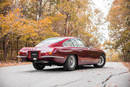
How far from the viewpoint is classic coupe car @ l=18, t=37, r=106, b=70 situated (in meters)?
8.83

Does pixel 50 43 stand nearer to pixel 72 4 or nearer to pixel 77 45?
pixel 77 45

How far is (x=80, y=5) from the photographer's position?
34625 mm

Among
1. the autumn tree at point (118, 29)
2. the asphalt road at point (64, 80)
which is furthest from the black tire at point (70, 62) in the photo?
the autumn tree at point (118, 29)

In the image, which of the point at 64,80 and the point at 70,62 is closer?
the point at 64,80

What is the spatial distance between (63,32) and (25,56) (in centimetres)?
2898

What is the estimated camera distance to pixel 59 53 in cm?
895

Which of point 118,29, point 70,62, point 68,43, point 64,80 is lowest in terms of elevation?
point 64,80

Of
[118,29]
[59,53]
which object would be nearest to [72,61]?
[59,53]

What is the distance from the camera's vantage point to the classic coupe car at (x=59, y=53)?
883 centimetres

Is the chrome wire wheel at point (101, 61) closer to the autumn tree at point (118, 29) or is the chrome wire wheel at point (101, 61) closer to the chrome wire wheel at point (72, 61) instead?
the chrome wire wheel at point (72, 61)

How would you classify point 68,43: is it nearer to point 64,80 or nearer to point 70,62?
point 70,62

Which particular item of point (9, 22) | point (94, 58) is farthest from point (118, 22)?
point (94, 58)

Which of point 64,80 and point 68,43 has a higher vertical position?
point 68,43

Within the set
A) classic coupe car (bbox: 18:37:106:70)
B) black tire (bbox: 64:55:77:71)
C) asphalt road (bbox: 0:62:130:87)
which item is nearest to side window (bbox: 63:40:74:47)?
classic coupe car (bbox: 18:37:106:70)
